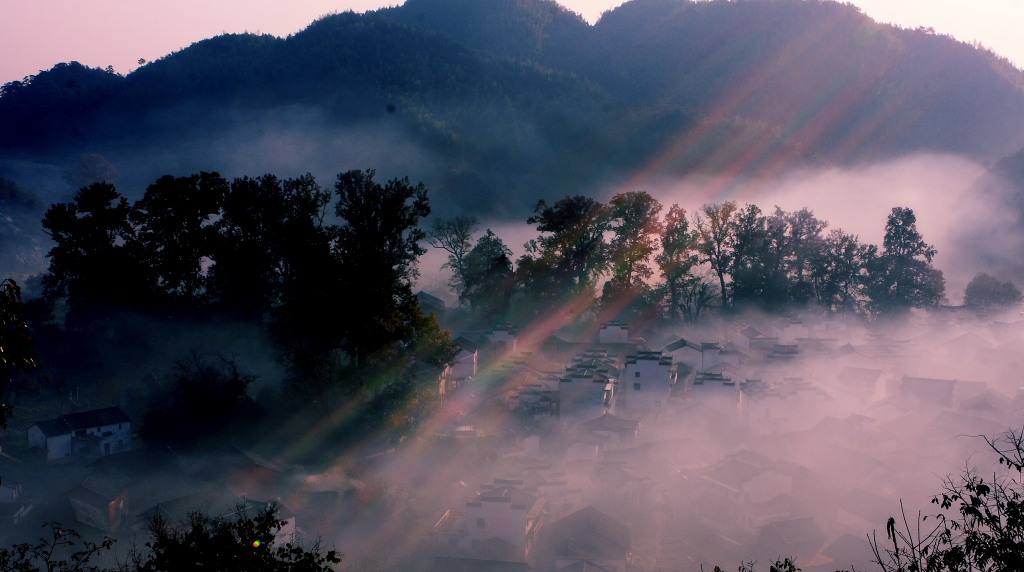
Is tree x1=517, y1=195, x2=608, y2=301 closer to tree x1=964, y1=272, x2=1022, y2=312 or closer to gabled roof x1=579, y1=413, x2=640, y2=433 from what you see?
gabled roof x1=579, y1=413, x2=640, y2=433

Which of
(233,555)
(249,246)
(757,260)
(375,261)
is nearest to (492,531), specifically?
(375,261)

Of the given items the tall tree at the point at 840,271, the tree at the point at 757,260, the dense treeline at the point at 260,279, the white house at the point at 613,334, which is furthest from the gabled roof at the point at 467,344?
the tall tree at the point at 840,271

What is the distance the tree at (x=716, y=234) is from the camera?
2428cm

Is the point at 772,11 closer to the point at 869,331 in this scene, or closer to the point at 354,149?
the point at 354,149

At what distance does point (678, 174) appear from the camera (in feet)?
139

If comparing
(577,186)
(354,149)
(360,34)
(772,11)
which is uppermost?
(772,11)

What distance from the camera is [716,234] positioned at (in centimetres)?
2436

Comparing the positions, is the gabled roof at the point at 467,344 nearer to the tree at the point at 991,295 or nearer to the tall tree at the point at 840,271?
the tall tree at the point at 840,271

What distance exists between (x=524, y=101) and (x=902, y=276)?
31726mm

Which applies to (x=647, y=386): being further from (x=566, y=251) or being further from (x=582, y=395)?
(x=566, y=251)

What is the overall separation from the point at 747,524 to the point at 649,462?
2.45m

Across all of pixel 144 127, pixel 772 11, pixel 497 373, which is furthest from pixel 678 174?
pixel 772 11

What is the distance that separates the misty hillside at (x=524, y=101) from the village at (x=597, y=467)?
66.9 ft

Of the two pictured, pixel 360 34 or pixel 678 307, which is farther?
pixel 360 34
